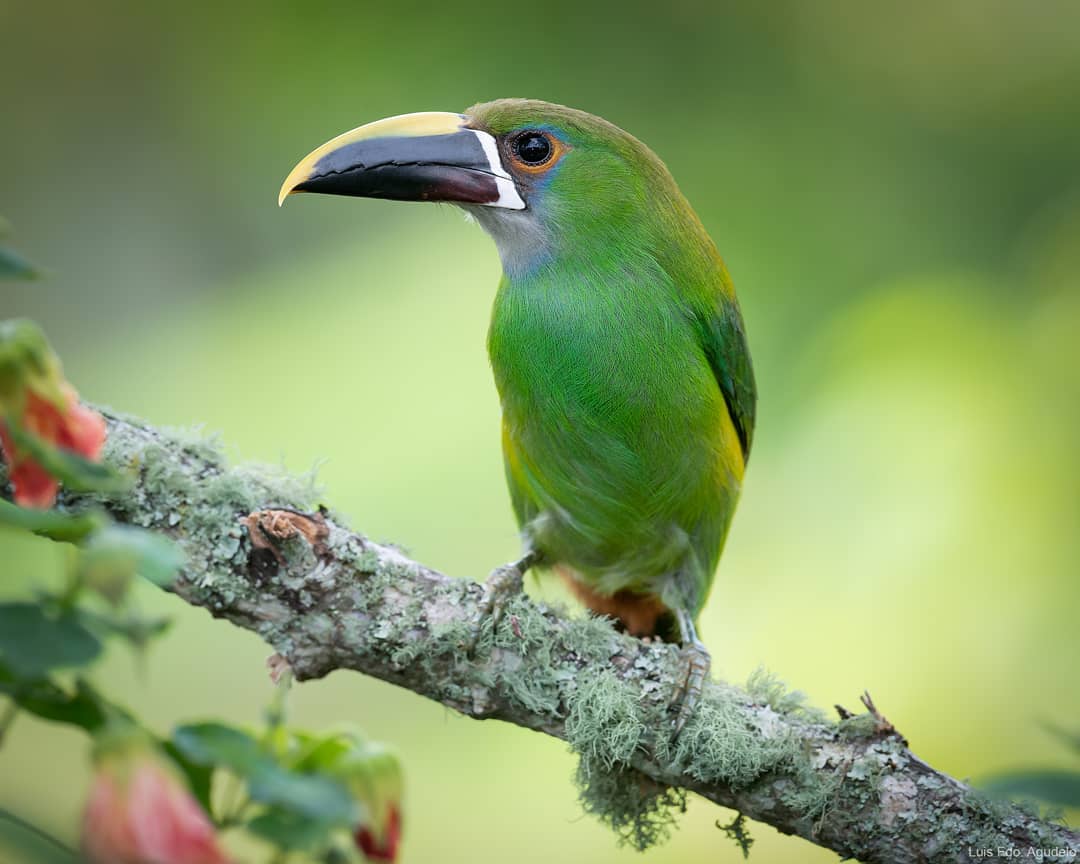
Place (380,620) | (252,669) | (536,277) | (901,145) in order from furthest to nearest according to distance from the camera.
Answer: (901,145) → (252,669) → (536,277) → (380,620)

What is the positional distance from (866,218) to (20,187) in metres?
4.03

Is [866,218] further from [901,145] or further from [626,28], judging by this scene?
[626,28]

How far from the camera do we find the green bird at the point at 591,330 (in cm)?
249

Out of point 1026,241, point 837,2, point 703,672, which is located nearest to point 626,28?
point 837,2

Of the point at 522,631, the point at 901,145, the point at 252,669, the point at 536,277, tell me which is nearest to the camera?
the point at 522,631

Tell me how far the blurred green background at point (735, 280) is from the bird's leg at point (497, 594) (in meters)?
1.86

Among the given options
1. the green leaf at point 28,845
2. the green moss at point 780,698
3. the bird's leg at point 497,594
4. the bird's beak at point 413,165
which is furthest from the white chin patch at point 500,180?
the green leaf at point 28,845

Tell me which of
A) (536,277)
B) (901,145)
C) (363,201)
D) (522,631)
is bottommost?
(522,631)

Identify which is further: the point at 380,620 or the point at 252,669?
the point at 252,669

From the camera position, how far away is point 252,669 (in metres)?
4.32

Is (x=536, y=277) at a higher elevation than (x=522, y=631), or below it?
higher

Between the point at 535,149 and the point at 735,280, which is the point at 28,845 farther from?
Answer: the point at 735,280

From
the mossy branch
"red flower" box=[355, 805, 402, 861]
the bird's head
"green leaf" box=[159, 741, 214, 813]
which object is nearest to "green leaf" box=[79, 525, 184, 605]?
"green leaf" box=[159, 741, 214, 813]

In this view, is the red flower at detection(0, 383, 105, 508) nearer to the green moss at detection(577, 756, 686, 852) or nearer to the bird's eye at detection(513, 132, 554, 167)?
the green moss at detection(577, 756, 686, 852)
